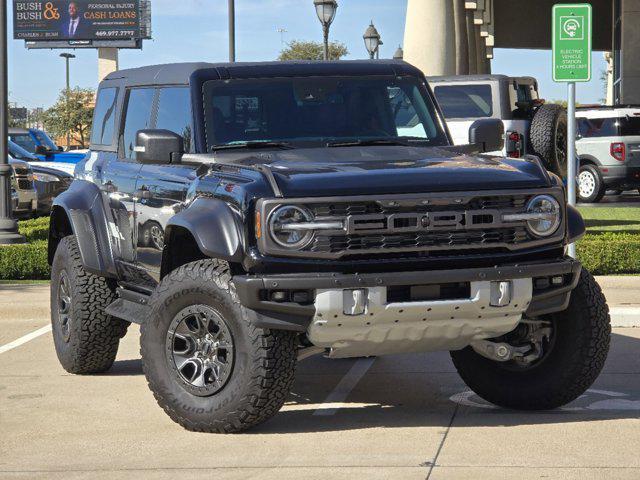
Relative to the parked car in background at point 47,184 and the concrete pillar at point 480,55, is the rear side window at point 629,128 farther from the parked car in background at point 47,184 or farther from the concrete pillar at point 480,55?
the concrete pillar at point 480,55

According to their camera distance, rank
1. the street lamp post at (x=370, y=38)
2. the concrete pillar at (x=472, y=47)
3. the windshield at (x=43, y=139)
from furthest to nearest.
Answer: the concrete pillar at (x=472, y=47)
the street lamp post at (x=370, y=38)
the windshield at (x=43, y=139)

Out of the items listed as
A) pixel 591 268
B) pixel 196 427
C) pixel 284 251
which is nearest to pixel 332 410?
pixel 196 427

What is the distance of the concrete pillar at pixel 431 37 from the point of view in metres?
26.8

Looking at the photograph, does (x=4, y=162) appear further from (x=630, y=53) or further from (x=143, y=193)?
(x=630, y=53)

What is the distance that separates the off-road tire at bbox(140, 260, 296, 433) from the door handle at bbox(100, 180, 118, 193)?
5.32ft

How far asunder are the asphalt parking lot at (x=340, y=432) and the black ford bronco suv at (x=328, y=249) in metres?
0.27

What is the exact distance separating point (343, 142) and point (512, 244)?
1.46 metres

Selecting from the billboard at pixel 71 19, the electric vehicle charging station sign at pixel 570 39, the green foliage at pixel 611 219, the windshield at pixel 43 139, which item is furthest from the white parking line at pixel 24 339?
the billboard at pixel 71 19

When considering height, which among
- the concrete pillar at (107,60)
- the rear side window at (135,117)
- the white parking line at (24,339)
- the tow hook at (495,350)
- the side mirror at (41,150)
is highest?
the concrete pillar at (107,60)

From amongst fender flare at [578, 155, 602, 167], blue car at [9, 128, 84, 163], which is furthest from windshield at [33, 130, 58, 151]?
fender flare at [578, 155, 602, 167]

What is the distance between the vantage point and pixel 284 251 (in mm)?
6836

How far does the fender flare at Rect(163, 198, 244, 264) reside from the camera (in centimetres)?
691

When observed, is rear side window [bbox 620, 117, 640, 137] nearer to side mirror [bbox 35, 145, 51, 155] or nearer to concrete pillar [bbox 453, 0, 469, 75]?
concrete pillar [bbox 453, 0, 469, 75]

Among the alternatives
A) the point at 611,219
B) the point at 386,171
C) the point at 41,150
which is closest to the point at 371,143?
the point at 386,171
